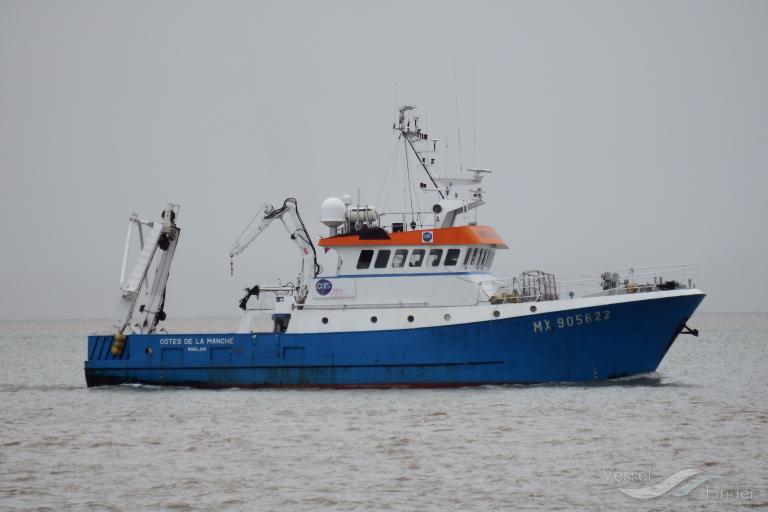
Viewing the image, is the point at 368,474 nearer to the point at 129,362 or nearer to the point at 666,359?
the point at 129,362

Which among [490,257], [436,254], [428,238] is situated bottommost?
[436,254]

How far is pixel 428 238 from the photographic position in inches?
1158

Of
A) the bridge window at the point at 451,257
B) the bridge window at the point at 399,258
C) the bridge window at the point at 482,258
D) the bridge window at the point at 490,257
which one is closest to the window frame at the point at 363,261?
the bridge window at the point at 399,258

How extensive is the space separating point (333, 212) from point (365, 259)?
1710mm

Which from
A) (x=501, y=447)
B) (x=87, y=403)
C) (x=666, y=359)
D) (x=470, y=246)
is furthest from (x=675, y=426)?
(x=666, y=359)

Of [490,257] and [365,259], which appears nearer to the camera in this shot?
[365,259]

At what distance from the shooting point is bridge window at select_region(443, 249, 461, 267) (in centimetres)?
2934

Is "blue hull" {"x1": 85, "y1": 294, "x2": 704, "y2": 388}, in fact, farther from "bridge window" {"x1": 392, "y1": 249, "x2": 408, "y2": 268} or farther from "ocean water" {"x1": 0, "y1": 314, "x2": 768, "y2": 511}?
"bridge window" {"x1": 392, "y1": 249, "x2": 408, "y2": 268}

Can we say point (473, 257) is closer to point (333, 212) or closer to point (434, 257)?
point (434, 257)

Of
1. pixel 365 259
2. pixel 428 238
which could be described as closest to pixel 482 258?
pixel 428 238

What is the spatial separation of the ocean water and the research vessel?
691 mm

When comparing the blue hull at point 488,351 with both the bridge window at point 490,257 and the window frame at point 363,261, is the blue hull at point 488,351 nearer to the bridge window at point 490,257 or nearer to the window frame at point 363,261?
the window frame at point 363,261

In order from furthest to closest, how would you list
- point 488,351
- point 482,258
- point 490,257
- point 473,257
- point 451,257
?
point 490,257 < point 482,258 < point 473,257 < point 451,257 < point 488,351

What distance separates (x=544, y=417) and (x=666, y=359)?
25299mm
